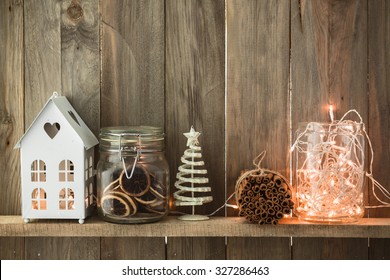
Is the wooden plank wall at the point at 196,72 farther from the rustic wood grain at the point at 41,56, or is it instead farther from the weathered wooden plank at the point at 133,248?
the weathered wooden plank at the point at 133,248

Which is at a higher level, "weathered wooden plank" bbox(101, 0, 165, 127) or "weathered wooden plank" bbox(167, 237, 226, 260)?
"weathered wooden plank" bbox(101, 0, 165, 127)

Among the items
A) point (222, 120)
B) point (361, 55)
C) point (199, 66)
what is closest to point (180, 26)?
point (199, 66)

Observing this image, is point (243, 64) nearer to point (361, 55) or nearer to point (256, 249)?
point (361, 55)

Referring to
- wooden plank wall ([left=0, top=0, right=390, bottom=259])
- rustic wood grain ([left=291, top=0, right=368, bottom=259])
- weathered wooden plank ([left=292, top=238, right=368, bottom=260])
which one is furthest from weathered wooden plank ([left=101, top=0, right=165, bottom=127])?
weathered wooden plank ([left=292, top=238, right=368, bottom=260])

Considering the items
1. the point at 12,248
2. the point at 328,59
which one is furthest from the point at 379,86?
the point at 12,248

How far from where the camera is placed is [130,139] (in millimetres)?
1427

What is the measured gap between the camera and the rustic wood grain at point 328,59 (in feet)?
4.97

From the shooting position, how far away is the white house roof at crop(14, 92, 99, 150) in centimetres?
142

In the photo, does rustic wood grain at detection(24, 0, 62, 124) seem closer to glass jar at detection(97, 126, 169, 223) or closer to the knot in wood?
the knot in wood

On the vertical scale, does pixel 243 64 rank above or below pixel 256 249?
above

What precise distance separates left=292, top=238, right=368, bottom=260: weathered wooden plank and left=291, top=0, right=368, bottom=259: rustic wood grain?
280 mm

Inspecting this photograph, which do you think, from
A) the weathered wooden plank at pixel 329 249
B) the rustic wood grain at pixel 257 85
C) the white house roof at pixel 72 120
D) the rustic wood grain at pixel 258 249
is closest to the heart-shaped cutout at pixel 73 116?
the white house roof at pixel 72 120

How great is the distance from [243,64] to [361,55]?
0.91 feet
